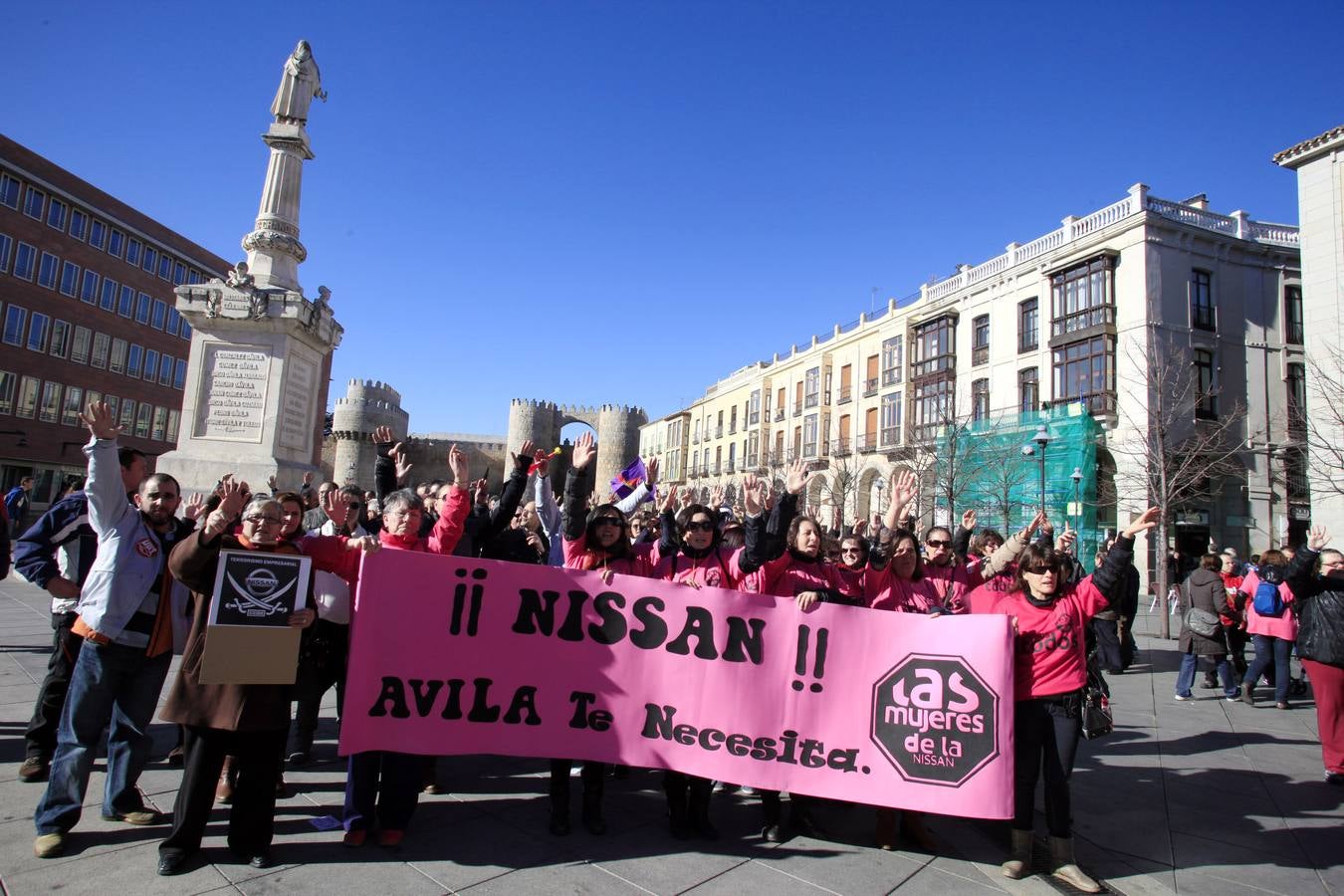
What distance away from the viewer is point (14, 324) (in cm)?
3512

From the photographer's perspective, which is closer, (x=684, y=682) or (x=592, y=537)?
(x=684, y=682)

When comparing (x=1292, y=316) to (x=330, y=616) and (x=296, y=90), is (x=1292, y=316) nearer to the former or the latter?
(x=296, y=90)

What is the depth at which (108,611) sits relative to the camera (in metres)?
3.74

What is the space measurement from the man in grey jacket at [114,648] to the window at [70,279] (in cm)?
4488

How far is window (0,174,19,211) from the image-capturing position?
112ft

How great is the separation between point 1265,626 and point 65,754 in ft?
36.7

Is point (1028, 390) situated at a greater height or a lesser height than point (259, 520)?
greater

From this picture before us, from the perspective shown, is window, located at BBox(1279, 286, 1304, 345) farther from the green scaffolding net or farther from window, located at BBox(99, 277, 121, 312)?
window, located at BBox(99, 277, 121, 312)

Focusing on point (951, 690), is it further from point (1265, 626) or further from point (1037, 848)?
point (1265, 626)

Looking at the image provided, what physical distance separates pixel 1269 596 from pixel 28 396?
47.0 metres

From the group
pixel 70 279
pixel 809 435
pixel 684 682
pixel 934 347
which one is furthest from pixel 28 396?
pixel 684 682

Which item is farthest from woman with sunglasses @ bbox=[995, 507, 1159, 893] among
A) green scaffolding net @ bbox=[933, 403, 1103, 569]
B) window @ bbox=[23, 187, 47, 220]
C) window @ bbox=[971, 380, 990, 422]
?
window @ bbox=[23, 187, 47, 220]

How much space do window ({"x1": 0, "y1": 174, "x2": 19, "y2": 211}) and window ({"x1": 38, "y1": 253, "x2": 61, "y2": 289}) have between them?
2.67 meters

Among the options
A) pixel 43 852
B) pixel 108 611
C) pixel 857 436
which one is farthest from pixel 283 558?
pixel 857 436
